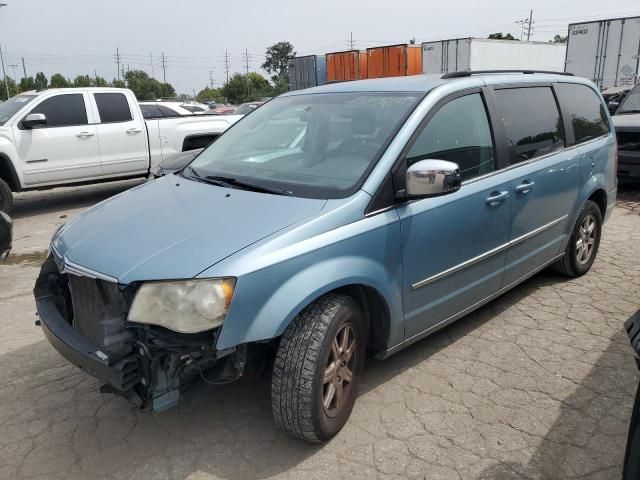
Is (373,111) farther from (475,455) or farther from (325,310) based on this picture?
(475,455)

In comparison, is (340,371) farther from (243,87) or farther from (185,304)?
(243,87)

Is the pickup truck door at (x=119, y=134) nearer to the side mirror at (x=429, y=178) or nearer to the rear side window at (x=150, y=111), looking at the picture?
the rear side window at (x=150, y=111)

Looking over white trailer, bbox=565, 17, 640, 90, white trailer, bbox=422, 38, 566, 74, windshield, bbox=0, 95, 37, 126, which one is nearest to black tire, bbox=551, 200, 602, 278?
windshield, bbox=0, 95, 37, 126

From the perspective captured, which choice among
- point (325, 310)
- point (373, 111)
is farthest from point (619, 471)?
point (373, 111)

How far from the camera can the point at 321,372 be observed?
8.45 feet

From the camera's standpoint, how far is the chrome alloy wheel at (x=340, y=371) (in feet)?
8.93

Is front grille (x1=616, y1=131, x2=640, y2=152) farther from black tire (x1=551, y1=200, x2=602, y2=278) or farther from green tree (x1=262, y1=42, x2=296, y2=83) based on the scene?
green tree (x1=262, y1=42, x2=296, y2=83)

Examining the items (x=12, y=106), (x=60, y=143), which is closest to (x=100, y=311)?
(x=60, y=143)

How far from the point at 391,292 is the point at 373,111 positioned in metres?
1.14

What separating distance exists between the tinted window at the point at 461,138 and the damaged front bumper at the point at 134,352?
5.00 feet

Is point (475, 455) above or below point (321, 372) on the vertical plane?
below

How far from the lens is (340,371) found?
2.80 m

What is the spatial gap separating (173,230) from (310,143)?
3.88 feet

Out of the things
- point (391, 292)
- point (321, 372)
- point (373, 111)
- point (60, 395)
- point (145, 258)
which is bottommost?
point (60, 395)
